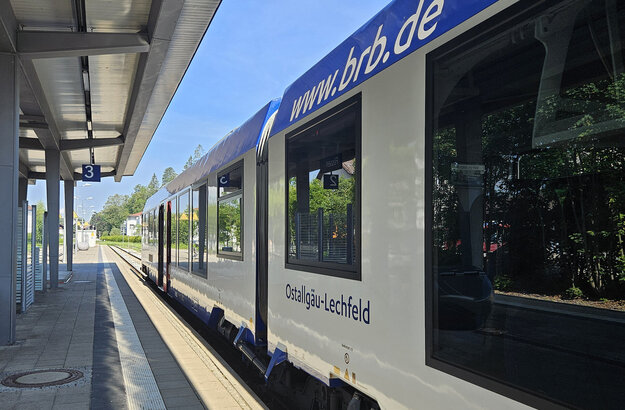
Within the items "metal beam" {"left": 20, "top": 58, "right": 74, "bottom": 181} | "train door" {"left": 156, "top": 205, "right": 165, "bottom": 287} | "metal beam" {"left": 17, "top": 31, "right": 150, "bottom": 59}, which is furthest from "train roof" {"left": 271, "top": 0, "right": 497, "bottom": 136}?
"train door" {"left": 156, "top": 205, "right": 165, "bottom": 287}

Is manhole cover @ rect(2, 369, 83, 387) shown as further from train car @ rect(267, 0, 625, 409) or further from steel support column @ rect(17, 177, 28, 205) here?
steel support column @ rect(17, 177, 28, 205)

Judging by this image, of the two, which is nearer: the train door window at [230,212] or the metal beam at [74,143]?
the train door window at [230,212]

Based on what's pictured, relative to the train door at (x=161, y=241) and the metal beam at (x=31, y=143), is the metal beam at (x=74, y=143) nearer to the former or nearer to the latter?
the metal beam at (x=31, y=143)

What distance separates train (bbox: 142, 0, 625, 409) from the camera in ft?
6.94

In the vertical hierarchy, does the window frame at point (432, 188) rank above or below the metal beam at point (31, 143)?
below

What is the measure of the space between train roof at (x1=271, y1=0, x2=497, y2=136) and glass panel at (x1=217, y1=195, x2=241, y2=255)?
1.91m

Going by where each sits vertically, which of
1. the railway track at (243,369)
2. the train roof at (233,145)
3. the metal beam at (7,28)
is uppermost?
the metal beam at (7,28)

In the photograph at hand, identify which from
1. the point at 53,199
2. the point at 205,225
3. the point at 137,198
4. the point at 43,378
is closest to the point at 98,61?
the point at 205,225

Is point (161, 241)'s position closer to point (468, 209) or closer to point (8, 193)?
point (8, 193)

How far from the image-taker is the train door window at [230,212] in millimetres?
6590

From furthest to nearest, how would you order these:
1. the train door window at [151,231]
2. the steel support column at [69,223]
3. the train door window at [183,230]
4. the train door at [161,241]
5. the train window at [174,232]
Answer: the steel support column at [69,223] < the train door window at [151,231] < the train door at [161,241] < the train window at [174,232] < the train door window at [183,230]

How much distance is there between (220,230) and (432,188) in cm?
514

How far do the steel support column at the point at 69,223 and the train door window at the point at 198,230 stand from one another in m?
13.4

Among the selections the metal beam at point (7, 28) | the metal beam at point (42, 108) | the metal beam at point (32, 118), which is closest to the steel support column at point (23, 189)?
the metal beam at point (42, 108)
